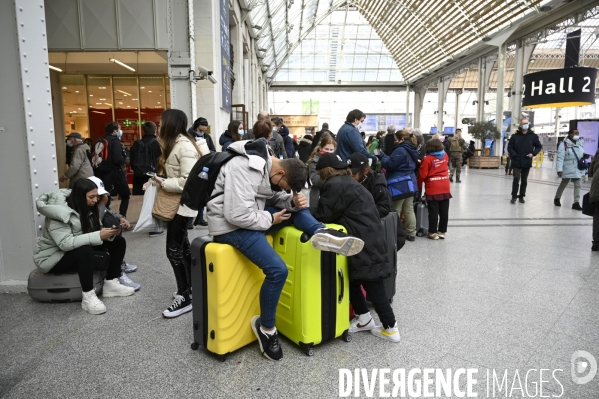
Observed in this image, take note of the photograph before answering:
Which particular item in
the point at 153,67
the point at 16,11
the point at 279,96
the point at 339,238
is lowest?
the point at 339,238

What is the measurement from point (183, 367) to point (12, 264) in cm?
243

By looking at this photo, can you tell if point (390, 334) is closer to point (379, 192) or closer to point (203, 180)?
point (379, 192)

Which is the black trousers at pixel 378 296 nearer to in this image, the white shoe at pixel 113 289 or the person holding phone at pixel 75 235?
the person holding phone at pixel 75 235

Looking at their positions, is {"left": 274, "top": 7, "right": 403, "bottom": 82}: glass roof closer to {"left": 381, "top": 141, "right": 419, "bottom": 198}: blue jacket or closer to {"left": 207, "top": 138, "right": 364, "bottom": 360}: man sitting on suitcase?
{"left": 381, "top": 141, "right": 419, "bottom": 198}: blue jacket

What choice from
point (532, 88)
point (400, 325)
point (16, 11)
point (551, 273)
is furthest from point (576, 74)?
point (16, 11)

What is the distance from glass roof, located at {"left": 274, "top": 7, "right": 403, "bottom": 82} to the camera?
37.4 metres

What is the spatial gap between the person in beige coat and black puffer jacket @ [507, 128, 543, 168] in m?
7.96

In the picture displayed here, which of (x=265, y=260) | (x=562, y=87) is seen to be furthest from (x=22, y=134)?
(x=562, y=87)

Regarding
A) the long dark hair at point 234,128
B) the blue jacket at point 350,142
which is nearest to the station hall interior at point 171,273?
the blue jacket at point 350,142

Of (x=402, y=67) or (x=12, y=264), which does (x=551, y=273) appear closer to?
(x=12, y=264)

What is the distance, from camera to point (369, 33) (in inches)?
1479

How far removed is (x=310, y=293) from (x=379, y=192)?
1528 millimetres

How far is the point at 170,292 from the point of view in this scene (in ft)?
12.5

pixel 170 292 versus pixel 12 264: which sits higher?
pixel 12 264
